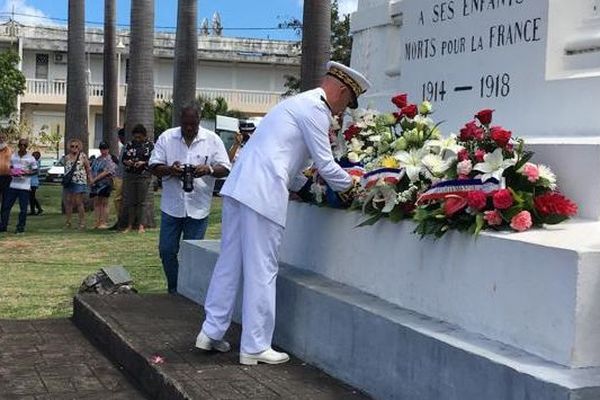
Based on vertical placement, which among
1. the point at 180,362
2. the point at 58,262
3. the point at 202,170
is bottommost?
the point at 58,262

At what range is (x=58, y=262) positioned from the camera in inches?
454

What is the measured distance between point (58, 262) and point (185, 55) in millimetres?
6526

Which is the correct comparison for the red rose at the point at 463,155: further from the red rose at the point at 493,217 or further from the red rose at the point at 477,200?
the red rose at the point at 493,217

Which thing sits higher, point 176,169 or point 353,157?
point 353,157

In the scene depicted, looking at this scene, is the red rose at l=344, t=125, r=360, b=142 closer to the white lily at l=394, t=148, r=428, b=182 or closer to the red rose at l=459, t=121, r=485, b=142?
the white lily at l=394, t=148, r=428, b=182

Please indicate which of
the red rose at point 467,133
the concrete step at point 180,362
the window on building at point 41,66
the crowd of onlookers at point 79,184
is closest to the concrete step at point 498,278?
the red rose at point 467,133

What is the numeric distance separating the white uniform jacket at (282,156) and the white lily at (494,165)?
3.19 ft

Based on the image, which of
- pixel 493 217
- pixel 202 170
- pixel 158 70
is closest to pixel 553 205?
pixel 493 217

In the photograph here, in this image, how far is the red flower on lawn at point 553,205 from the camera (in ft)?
12.3

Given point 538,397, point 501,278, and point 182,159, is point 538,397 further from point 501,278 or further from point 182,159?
point 182,159

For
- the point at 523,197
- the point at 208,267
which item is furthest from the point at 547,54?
the point at 208,267

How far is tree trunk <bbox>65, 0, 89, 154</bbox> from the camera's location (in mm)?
20750

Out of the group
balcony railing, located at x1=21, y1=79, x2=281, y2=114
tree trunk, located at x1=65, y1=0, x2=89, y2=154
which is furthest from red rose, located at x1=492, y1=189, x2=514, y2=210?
balcony railing, located at x1=21, y1=79, x2=281, y2=114

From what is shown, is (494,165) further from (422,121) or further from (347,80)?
(347,80)
